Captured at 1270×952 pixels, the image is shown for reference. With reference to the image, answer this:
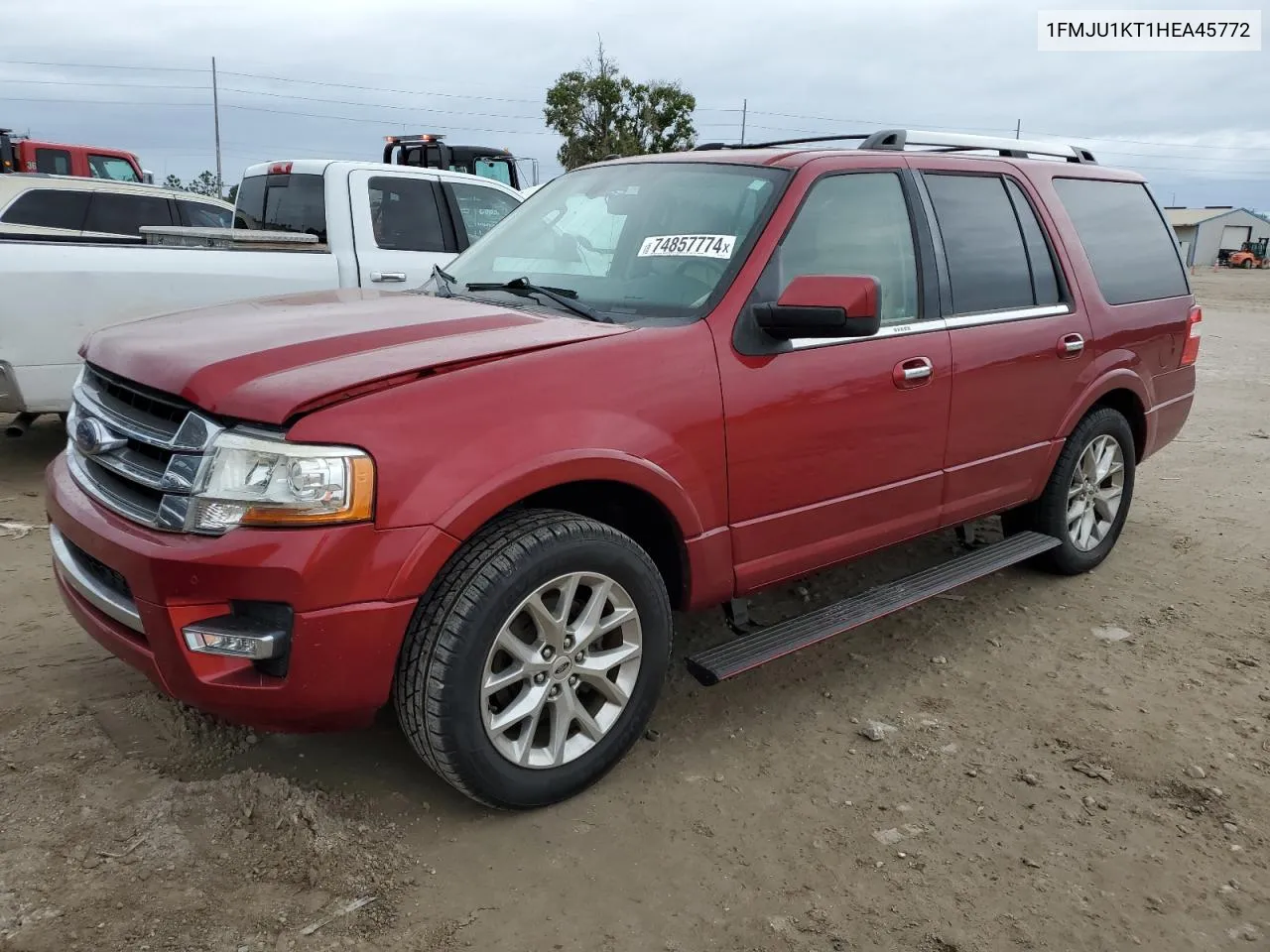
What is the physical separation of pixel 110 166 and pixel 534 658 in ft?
61.5

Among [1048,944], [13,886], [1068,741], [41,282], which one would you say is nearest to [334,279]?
[41,282]

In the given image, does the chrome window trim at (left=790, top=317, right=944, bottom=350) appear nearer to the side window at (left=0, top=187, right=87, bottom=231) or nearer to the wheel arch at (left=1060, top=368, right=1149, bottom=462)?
the wheel arch at (left=1060, top=368, right=1149, bottom=462)

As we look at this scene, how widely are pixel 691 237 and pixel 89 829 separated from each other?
2.54 meters

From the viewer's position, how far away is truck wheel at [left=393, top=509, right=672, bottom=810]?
2549mm

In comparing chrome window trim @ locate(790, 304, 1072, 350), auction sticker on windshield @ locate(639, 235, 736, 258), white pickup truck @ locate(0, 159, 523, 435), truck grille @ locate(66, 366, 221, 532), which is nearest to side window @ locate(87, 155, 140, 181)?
white pickup truck @ locate(0, 159, 523, 435)

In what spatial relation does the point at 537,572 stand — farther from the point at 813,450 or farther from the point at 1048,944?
the point at 1048,944

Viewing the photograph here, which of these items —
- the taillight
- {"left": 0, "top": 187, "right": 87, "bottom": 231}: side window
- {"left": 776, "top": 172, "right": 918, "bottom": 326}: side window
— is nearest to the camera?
{"left": 776, "top": 172, "right": 918, "bottom": 326}: side window

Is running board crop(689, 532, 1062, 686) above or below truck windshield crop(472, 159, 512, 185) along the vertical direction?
below

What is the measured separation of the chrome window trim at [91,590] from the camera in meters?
2.52

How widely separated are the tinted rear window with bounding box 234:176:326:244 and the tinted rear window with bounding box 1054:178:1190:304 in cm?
476

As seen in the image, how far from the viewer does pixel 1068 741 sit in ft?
11.0

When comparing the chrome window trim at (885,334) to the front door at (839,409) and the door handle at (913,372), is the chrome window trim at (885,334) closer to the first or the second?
the front door at (839,409)

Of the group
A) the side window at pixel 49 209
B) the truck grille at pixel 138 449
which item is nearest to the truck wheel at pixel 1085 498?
the truck grille at pixel 138 449

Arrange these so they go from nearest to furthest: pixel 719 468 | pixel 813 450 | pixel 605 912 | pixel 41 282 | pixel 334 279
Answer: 1. pixel 605 912
2. pixel 719 468
3. pixel 813 450
4. pixel 41 282
5. pixel 334 279
